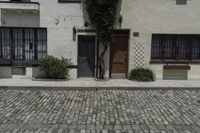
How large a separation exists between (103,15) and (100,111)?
5.51 meters

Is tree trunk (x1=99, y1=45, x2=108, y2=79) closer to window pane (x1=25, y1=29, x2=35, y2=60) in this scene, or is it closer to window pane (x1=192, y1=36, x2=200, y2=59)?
window pane (x1=25, y1=29, x2=35, y2=60)

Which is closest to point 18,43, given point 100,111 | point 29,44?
point 29,44

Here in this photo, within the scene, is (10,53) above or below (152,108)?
above

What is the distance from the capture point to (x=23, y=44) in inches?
475

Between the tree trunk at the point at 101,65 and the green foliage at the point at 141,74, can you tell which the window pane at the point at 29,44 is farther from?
the green foliage at the point at 141,74

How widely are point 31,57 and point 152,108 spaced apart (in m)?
7.33

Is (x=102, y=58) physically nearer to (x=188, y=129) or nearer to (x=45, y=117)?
(x=45, y=117)

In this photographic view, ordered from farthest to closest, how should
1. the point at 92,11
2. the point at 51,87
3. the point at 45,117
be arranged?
the point at 92,11
the point at 51,87
the point at 45,117

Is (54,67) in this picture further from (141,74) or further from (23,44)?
(141,74)

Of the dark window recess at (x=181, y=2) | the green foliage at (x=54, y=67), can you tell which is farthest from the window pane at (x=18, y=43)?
the dark window recess at (x=181, y=2)

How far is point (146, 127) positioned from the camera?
5.76 m

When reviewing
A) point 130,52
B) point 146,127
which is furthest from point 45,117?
point 130,52

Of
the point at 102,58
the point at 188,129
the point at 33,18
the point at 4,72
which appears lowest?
the point at 188,129

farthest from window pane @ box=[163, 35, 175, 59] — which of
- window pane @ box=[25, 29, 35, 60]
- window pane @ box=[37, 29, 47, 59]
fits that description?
window pane @ box=[25, 29, 35, 60]
